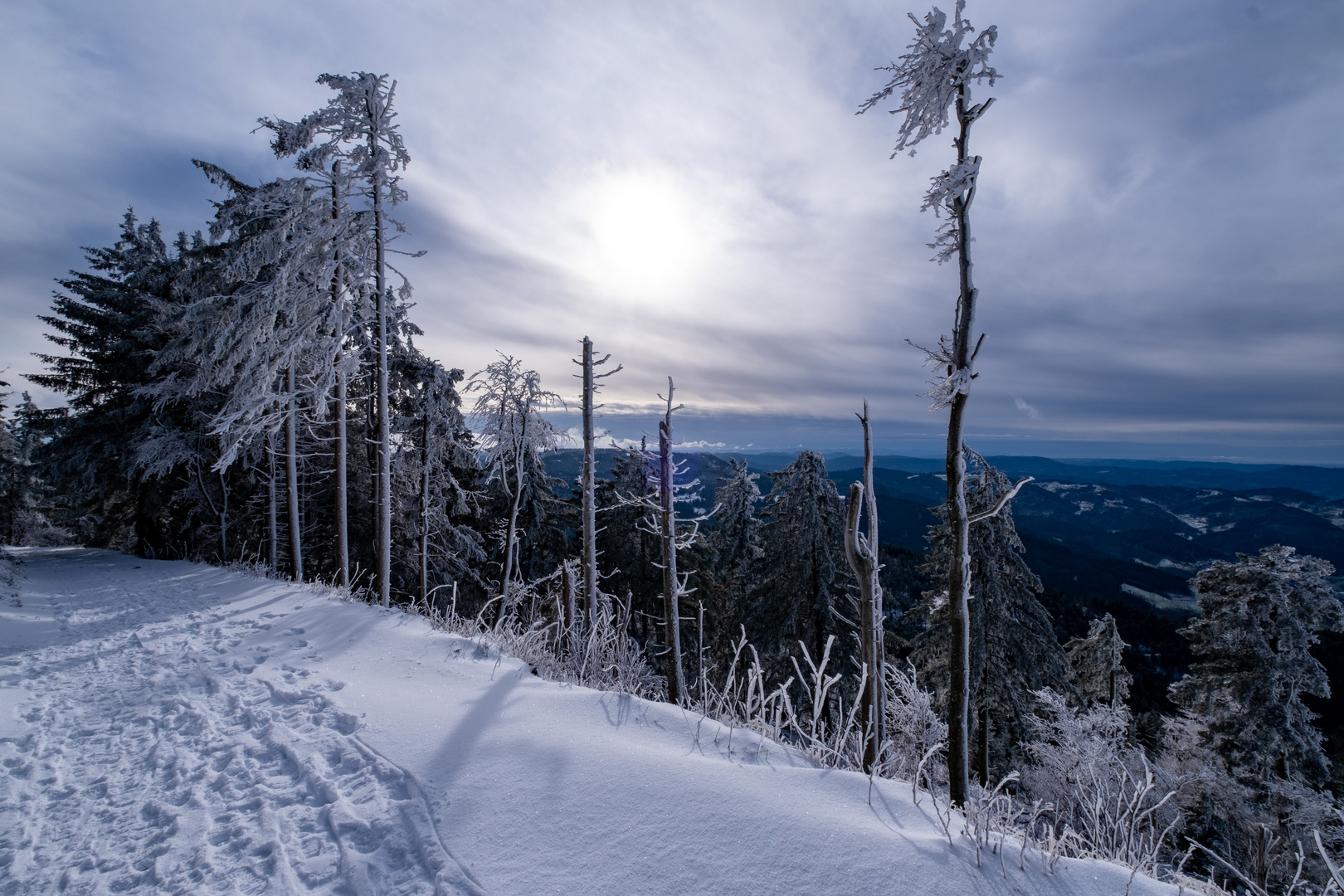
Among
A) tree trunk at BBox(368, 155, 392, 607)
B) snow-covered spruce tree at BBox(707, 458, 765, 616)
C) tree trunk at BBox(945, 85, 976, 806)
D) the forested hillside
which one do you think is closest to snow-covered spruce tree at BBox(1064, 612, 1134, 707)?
the forested hillside

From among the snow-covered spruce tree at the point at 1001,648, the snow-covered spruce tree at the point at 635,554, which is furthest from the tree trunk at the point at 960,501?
the snow-covered spruce tree at the point at 635,554

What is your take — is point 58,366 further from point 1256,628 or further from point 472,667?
point 1256,628

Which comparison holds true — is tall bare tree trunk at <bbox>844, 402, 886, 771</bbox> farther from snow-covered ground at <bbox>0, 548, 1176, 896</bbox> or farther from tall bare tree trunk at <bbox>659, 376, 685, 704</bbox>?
tall bare tree trunk at <bbox>659, 376, 685, 704</bbox>

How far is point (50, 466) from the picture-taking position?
15.1 meters

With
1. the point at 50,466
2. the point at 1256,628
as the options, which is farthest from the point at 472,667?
the point at 1256,628

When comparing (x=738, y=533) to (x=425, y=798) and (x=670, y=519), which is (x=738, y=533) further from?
(x=425, y=798)

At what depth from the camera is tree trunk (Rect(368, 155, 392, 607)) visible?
11.1 m

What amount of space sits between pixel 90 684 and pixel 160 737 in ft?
7.27

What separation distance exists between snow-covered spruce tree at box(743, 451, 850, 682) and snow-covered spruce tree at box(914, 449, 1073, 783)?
3114mm

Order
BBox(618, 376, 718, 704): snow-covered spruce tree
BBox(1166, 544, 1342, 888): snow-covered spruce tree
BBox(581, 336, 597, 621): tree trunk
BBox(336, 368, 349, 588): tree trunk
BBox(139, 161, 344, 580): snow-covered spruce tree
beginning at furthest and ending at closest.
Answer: BBox(1166, 544, 1342, 888): snow-covered spruce tree, BBox(581, 336, 597, 621): tree trunk, BBox(336, 368, 349, 588): tree trunk, BBox(618, 376, 718, 704): snow-covered spruce tree, BBox(139, 161, 344, 580): snow-covered spruce tree

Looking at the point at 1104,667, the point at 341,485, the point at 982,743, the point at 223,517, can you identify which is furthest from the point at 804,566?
the point at 223,517

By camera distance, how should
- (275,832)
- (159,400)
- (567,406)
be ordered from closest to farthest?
(275,832), (567,406), (159,400)

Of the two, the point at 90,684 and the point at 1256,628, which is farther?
the point at 1256,628

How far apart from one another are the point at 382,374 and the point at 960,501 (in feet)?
36.4
